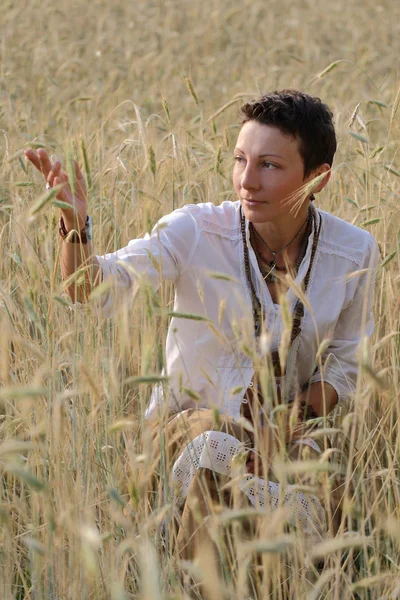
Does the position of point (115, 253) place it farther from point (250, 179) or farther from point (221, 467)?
point (221, 467)

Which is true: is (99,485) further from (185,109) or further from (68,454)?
(185,109)

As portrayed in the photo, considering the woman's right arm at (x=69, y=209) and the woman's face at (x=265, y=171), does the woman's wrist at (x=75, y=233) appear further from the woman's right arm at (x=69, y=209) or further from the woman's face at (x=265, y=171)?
the woman's face at (x=265, y=171)

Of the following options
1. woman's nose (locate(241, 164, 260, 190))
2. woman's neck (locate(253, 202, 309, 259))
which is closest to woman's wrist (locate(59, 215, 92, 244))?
woman's nose (locate(241, 164, 260, 190))

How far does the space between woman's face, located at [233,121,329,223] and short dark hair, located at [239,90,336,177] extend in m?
0.02

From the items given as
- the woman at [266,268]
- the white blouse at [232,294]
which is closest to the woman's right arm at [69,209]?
the woman at [266,268]

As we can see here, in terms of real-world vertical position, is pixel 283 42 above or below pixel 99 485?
above

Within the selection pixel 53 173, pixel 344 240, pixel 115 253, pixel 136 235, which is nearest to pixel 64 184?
pixel 53 173

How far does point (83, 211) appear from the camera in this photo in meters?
1.88

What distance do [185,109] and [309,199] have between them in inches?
145

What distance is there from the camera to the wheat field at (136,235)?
58.0 inches

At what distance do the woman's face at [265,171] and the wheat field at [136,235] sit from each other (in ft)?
0.67

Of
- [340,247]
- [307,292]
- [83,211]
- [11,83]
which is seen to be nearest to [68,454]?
[83,211]

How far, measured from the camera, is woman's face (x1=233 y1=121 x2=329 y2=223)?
2.15 m

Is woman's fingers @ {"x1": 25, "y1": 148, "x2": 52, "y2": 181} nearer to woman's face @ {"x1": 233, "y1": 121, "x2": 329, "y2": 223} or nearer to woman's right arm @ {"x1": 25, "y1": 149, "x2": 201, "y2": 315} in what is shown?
woman's right arm @ {"x1": 25, "y1": 149, "x2": 201, "y2": 315}
